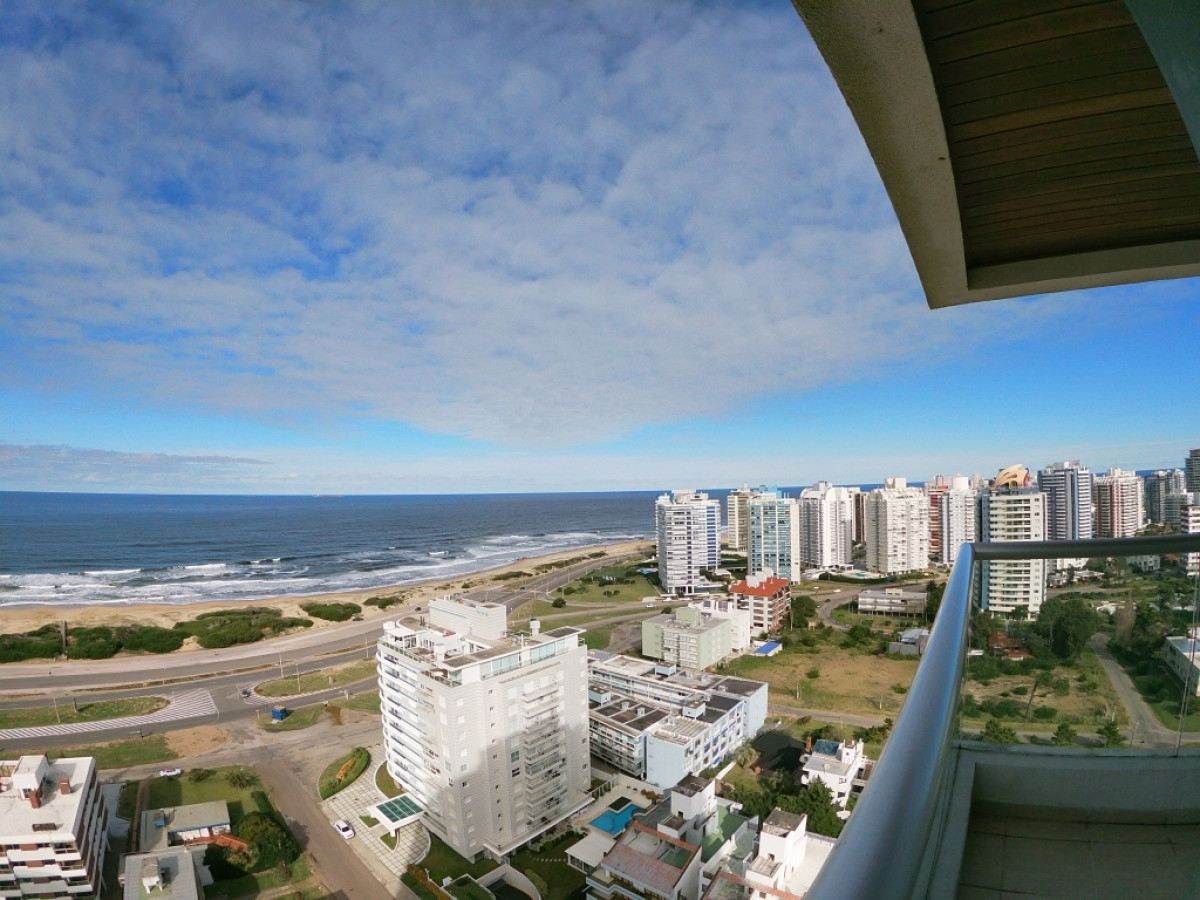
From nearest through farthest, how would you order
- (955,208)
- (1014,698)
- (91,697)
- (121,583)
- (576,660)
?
(955,208) < (1014,698) < (576,660) < (91,697) < (121,583)

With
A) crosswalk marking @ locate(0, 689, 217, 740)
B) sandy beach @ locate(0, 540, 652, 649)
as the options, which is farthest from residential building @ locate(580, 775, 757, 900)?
sandy beach @ locate(0, 540, 652, 649)

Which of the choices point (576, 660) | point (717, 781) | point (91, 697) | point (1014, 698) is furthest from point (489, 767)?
point (91, 697)

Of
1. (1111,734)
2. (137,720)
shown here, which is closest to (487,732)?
(1111,734)

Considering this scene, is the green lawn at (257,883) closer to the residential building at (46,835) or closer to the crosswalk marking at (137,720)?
the residential building at (46,835)

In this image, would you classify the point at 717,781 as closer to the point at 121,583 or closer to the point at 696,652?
the point at 696,652

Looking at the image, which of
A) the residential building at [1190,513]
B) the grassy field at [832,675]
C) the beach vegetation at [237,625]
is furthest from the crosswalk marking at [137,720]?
the residential building at [1190,513]

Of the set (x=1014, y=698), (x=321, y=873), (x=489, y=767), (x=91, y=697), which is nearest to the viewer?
(x=1014, y=698)

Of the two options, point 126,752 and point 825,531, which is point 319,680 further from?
point 825,531
